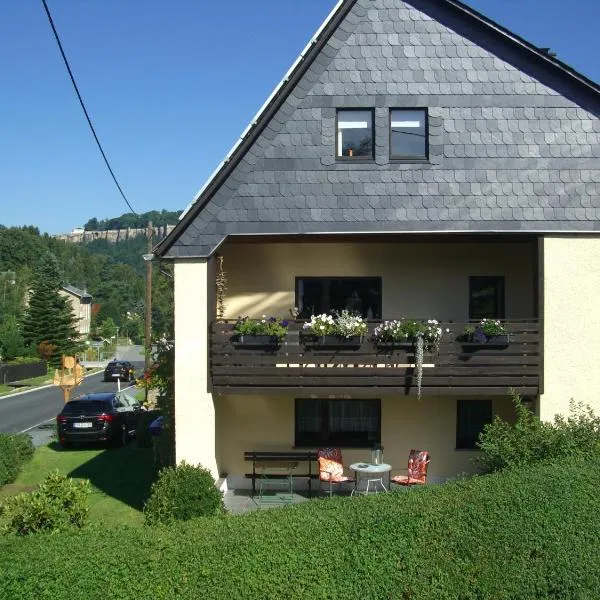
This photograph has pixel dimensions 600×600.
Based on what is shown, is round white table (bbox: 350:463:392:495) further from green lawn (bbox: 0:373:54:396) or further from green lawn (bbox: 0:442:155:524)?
green lawn (bbox: 0:373:54:396)

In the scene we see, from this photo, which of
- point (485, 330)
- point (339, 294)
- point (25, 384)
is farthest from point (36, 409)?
point (485, 330)

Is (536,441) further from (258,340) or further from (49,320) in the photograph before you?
(49,320)

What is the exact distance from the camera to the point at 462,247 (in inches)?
556

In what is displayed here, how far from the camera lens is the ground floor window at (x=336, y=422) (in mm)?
14188

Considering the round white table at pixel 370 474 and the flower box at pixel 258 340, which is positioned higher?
the flower box at pixel 258 340

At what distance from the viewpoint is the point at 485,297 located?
14.3 m

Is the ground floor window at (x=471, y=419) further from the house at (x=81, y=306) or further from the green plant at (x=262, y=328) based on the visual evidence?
the house at (x=81, y=306)

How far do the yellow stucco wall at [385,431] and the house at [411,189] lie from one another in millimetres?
2056

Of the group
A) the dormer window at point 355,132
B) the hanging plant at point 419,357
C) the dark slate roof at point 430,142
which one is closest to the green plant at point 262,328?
the dark slate roof at point 430,142

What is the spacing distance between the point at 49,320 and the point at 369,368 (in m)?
60.5

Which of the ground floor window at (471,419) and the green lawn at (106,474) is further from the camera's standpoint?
the ground floor window at (471,419)

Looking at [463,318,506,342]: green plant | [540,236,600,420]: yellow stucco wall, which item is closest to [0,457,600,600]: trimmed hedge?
[463,318,506,342]: green plant

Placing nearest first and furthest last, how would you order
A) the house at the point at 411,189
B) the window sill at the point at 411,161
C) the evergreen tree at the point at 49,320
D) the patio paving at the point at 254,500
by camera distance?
the house at the point at 411,189
the window sill at the point at 411,161
the patio paving at the point at 254,500
the evergreen tree at the point at 49,320

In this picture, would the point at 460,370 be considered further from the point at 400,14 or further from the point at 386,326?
the point at 400,14
